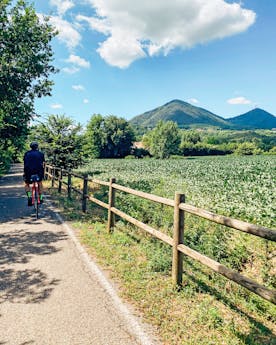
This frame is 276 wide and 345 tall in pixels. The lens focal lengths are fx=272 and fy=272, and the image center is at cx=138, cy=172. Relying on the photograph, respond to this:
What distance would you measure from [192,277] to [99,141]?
82853 mm

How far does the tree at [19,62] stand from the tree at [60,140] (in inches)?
161

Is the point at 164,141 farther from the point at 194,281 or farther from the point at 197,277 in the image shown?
the point at 194,281

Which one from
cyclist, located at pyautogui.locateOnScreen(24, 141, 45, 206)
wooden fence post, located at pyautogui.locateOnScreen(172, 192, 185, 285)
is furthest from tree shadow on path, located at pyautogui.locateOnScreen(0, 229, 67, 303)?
cyclist, located at pyautogui.locateOnScreen(24, 141, 45, 206)

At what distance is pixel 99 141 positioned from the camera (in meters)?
85.9

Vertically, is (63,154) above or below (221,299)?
above

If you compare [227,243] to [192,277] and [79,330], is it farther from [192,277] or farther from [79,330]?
[79,330]

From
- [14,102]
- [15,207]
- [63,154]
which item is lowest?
[15,207]

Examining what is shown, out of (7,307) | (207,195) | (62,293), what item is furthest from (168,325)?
(207,195)

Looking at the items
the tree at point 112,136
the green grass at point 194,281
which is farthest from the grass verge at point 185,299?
the tree at point 112,136

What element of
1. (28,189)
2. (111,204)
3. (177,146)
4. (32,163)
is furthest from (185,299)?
(177,146)

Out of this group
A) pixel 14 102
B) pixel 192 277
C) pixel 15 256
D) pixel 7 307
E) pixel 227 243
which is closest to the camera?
pixel 7 307

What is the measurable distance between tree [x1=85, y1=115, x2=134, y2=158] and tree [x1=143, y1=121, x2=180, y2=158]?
8626mm

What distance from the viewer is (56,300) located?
4148mm

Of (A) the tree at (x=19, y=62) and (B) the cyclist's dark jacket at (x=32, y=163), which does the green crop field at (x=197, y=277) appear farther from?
(A) the tree at (x=19, y=62)
